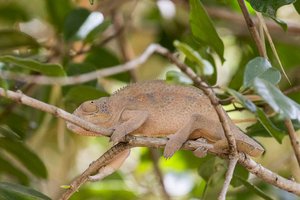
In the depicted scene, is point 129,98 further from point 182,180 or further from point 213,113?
point 182,180

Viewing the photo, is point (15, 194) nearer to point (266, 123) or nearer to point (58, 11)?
point (266, 123)

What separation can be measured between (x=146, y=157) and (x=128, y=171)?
0.69ft

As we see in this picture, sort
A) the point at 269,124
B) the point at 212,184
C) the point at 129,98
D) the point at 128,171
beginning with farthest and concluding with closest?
1. the point at 128,171
2. the point at 212,184
3. the point at 129,98
4. the point at 269,124

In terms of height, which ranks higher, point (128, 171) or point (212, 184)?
point (128, 171)

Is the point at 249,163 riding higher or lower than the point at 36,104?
lower

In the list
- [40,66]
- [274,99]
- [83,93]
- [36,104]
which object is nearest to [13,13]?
[83,93]

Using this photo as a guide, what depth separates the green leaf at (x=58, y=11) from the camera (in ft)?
7.22

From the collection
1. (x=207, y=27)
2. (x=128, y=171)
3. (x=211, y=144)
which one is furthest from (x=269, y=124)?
(x=128, y=171)

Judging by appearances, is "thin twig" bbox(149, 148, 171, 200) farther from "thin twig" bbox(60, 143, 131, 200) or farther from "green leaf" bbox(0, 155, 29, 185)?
"thin twig" bbox(60, 143, 131, 200)

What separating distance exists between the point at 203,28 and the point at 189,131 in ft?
0.76

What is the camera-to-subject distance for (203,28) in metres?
1.54

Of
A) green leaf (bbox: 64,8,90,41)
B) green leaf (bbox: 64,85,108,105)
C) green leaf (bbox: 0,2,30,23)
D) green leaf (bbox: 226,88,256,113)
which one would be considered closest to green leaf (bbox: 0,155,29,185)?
green leaf (bbox: 64,85,108,105)

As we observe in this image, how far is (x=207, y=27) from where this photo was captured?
5.01ft

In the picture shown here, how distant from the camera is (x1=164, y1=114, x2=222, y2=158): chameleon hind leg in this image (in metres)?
1.40
